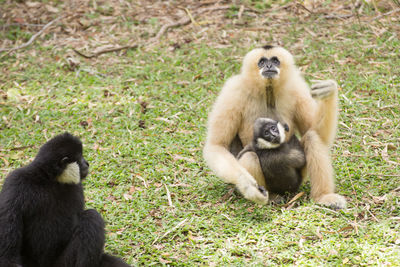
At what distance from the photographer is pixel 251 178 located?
16.7 feet

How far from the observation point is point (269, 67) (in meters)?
5.34

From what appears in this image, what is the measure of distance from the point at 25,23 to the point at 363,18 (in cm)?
649

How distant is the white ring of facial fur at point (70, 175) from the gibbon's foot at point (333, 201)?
243cm

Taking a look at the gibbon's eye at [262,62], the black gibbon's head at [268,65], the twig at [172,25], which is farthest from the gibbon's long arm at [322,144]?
the twig at [172,25]

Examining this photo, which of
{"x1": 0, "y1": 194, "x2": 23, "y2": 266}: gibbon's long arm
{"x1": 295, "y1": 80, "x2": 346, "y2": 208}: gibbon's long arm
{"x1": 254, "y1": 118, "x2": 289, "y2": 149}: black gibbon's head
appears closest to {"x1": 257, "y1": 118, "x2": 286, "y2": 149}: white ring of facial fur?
{"x1": 254, "y1": 118, "x2": 289, "y2": 149}: black gibbon's head

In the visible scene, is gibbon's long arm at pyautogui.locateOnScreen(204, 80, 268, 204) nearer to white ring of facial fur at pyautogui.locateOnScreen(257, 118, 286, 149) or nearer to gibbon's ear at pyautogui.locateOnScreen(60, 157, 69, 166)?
white ring of facial fur at pyautogui.locateOnScreen(257, 118, 286, 149)

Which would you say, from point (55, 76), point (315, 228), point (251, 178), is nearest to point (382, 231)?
point (315, 228)

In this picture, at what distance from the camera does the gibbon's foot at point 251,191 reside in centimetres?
500

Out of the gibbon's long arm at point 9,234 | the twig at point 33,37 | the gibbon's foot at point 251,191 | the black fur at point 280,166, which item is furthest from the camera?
the twig at point 33,37

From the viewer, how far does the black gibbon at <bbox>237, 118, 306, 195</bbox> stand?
17.0 ft

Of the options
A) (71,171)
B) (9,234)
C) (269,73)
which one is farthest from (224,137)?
(9,234)

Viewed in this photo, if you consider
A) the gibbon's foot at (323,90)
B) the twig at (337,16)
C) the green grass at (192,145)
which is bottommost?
the green grass at (192,145)

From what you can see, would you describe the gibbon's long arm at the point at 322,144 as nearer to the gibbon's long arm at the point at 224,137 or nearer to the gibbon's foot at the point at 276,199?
the gibbon's foot at the point at 276,199

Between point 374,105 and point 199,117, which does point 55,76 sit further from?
point 374,105
